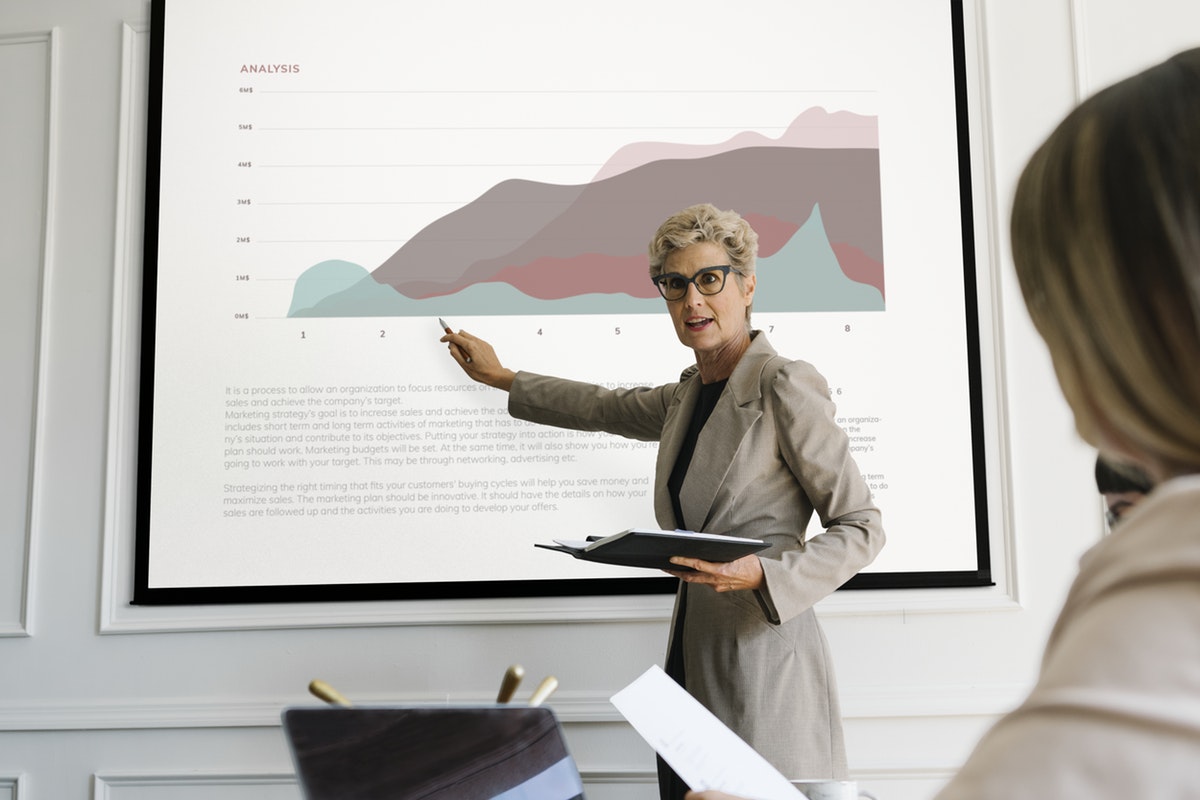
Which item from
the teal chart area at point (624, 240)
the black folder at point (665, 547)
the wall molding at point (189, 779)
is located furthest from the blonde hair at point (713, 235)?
the wall molding at point (189, 779)

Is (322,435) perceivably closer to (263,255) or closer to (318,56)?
(263,255)

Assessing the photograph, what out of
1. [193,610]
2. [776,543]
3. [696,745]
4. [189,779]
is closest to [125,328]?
[193,610]

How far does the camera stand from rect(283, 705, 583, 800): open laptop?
30.5 inches

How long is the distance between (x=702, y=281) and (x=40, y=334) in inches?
73.1

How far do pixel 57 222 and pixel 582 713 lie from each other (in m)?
2.01

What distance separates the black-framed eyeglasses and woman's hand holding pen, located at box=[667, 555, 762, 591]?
67 cm

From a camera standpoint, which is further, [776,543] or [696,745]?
[776,543]

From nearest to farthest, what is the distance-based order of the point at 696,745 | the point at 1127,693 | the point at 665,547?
the point at 1127,693, the point at 696,745, the point at 665,547

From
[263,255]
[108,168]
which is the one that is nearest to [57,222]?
[108,168]

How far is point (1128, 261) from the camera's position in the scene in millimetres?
459

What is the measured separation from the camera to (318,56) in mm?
2748

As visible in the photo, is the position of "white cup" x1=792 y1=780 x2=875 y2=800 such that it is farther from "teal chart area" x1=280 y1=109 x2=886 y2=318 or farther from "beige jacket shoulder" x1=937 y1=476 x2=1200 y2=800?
"teal chart area" x1=280 y1=109 x2=886 y2=318

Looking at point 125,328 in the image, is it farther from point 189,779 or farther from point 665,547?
point 665,547

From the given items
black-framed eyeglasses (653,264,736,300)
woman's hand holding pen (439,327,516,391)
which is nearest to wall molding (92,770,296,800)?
woman's hand holding pen (439,327,516,391)
